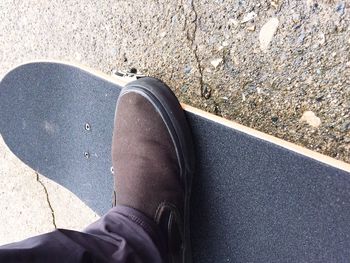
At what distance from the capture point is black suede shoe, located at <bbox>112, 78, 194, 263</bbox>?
35.9 inches

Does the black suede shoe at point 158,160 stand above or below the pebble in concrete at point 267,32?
below

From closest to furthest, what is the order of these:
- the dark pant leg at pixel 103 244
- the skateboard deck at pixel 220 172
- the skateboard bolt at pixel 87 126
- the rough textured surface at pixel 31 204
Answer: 1. the dark pant leg at pixel 103 244
2. the skateboard deck at pixel 220 172
3. the skateboard bolt at pixel 87 126
4. the rough textured surface at pixel 31 204

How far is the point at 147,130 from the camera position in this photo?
96 centimetres

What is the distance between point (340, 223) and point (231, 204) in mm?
222

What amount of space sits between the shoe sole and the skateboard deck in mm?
19

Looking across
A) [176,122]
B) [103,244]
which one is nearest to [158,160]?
[176,122]

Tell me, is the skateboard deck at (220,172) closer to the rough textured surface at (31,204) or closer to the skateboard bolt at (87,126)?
the skateboard bolt at (87,126)

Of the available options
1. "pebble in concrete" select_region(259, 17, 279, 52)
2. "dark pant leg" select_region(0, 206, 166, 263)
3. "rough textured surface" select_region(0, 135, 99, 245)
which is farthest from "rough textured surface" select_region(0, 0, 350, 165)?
"rough textured surface" select_region(0, 135, 99, 245)

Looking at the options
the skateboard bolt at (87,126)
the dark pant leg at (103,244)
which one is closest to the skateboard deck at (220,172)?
the skateboard bolt at (87,126)

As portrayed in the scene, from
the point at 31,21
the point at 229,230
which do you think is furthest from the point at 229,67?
the point at 31,21

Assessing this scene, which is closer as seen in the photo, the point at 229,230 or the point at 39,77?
the point at 229,230

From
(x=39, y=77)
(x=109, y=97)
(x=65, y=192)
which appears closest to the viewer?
(x=109, y=97)

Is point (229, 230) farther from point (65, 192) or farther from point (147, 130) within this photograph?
point (65, 192)

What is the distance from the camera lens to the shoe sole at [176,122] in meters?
0.91
